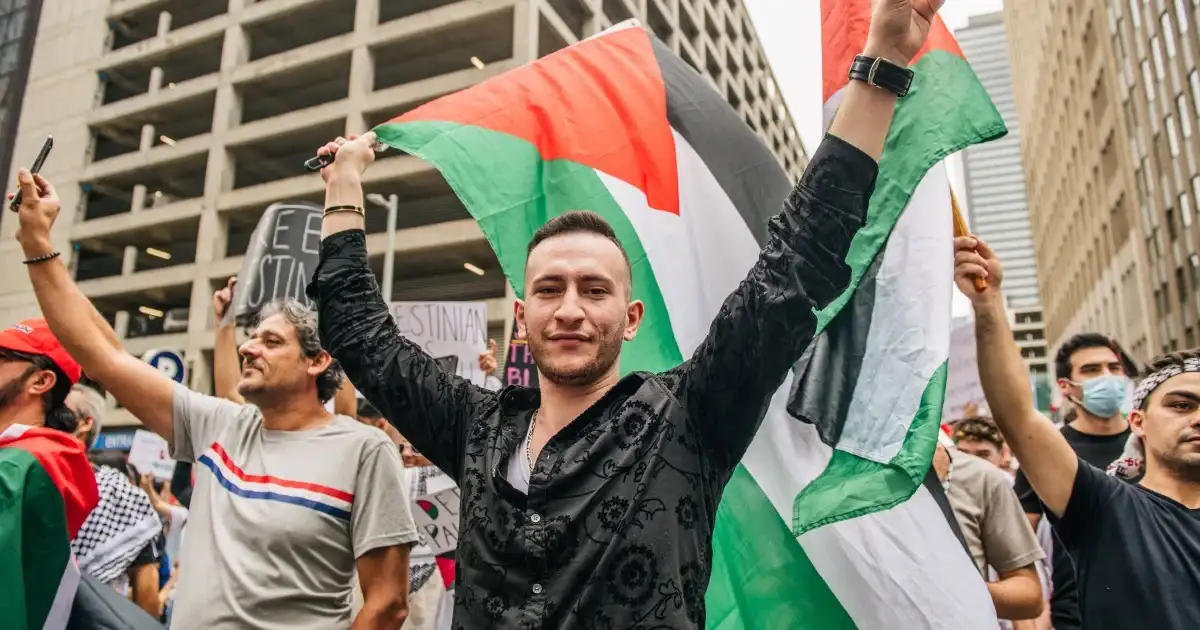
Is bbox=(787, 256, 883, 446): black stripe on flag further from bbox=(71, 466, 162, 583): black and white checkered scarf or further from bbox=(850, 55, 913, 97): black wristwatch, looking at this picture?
bbox=(71, 466, 162, 583): black and white checkered scarf

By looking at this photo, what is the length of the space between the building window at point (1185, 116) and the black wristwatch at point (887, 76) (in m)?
34.5

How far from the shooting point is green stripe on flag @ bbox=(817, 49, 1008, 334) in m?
2.26

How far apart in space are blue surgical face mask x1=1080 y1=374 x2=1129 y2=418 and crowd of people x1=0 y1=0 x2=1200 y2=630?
0.01m

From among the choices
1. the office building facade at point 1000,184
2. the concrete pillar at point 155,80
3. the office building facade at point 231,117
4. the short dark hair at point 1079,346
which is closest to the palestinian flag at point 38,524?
the short dark hair at point 1079,346

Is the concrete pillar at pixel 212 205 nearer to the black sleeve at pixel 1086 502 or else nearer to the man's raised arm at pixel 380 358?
the man's raised arm at pixel 380 358

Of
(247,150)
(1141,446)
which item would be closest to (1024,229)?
(247,150)

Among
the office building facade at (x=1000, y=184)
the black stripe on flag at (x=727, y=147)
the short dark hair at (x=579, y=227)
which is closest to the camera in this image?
the short dark hair at (x=579, y=227)

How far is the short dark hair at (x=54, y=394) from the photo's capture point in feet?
8.61

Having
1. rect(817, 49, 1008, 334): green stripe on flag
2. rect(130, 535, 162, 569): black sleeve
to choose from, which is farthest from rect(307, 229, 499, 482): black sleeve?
rect(130, 535, 162, 569): black sleeve

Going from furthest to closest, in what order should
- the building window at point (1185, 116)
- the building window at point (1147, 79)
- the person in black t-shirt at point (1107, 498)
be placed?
the building window at point (1147, 79) < the building window at point (1185, 116) < the person in black t-shirt at point (1107, 498)

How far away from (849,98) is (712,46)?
1445 inches

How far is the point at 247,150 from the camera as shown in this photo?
28.6 m

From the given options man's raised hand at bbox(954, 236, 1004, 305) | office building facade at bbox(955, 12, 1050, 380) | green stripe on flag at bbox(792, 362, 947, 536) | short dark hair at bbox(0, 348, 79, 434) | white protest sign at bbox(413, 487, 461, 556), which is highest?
office building facade at bbox(955, 12, 1050, 380)

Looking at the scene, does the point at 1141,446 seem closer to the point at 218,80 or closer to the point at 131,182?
the point at 218,80
